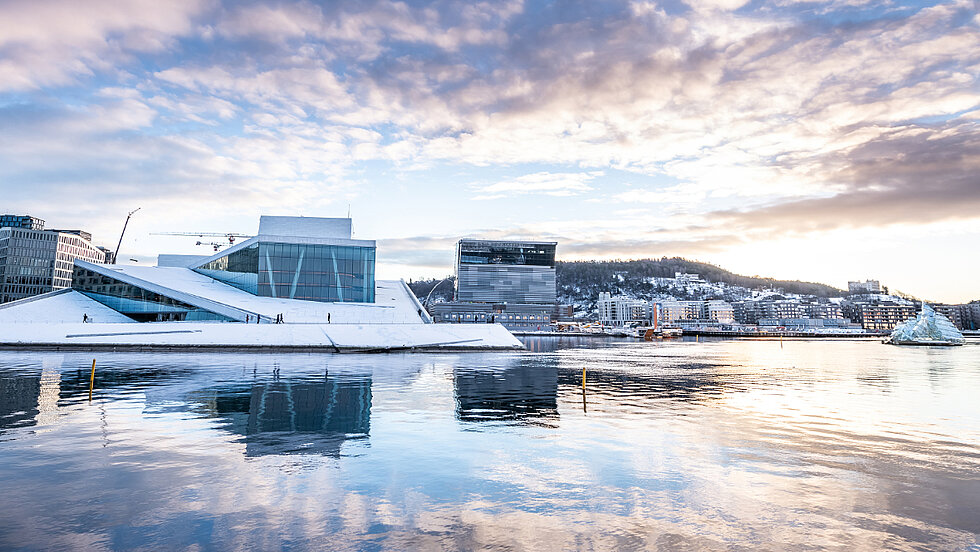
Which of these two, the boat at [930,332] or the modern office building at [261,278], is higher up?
the modern office building at [261,278]

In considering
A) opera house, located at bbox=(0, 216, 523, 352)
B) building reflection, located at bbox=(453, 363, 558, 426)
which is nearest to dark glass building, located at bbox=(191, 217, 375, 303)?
opera house, located at bbox=(0, 216, 523, 352)

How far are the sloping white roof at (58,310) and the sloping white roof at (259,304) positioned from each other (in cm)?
542

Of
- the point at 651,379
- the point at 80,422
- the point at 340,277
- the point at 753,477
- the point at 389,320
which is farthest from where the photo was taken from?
the point at 340,277

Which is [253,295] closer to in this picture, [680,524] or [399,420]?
[399,420]

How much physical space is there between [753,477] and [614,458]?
3530 mm

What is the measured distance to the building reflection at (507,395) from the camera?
22.5 metres

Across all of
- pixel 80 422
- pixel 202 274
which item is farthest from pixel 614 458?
pixel 202 274

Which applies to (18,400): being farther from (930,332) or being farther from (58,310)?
(930,332)

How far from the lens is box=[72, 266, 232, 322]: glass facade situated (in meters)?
77.8

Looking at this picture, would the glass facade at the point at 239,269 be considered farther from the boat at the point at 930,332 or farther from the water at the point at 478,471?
the boat at the point at 930,332

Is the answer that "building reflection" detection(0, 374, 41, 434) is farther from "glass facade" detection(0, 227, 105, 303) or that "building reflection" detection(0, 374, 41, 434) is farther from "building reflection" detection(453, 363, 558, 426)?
"glass facade" detection(0, 227, 105, 303)

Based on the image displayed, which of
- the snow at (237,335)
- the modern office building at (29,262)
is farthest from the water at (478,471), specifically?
the modern office building at (29,262)

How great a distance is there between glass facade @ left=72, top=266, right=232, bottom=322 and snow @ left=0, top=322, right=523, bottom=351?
800cm

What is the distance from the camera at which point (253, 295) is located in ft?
278
